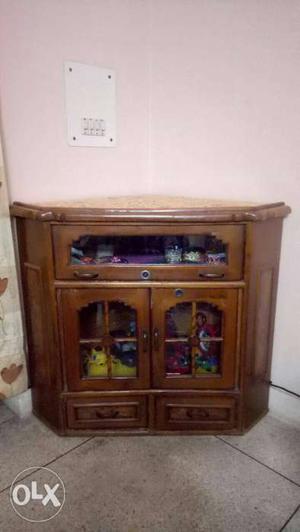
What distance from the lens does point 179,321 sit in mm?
1354

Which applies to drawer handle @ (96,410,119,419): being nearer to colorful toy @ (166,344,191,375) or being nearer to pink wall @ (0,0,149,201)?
colorful toy @ (166,344,191,375)

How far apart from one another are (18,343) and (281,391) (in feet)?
3.62

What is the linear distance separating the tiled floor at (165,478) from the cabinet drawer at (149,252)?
25.6 inches

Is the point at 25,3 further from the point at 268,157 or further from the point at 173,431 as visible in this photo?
the point at 173,431

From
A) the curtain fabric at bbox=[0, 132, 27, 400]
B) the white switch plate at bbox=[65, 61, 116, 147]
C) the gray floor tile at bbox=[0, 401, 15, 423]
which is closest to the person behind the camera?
the curtain fabric at bbox=[0, 132, 27, 400]

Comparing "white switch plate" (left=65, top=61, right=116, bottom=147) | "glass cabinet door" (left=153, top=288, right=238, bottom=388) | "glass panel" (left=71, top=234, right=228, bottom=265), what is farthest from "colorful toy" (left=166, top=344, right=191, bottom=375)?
"white switch plate" (left=65, top=61, right=116, bottom=147)

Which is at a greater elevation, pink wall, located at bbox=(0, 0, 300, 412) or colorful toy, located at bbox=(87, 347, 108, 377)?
pink wall, located at bbox=(0, 0, 300, 412)

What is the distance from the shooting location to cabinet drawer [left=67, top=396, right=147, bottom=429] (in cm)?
140

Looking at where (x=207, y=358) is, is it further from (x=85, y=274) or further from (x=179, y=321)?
(x=85, y=274)

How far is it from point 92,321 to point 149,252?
0.34m

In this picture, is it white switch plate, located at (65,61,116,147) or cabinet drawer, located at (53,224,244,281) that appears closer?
cabinet drawer, located at (53,224,244,281)

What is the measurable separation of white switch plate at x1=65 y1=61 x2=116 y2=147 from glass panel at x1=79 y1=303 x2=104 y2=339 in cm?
69

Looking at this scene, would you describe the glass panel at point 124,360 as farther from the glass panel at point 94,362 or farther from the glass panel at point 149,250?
the glass panel at point 149,250

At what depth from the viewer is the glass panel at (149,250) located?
4.22 ft
